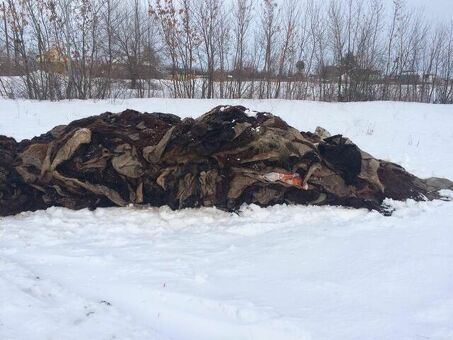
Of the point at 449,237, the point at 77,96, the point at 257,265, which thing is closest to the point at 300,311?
the point at 257,265

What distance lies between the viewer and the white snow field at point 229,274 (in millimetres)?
2635

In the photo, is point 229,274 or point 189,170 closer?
point 229,274

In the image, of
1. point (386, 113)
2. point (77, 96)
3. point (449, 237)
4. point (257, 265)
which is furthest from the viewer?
point (77, 96)

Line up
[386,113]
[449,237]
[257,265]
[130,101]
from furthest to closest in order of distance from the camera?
[130,101] < [386,113] < [449,237] < [257,265]

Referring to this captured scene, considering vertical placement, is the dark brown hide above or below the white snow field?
above

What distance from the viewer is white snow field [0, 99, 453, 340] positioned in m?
2.63

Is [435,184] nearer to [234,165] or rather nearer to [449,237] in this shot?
[449,237]

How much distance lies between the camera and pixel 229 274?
3.44m

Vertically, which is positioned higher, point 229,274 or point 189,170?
point 189,170

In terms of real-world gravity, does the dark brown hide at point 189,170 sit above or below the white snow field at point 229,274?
above

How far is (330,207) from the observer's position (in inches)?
203

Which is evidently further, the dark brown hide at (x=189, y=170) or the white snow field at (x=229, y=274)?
the dark brown hide at (x=189, y=170)

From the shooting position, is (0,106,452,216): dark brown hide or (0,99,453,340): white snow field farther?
(0,106,452,216): dark brown hide

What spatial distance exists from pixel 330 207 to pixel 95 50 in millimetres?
16292
